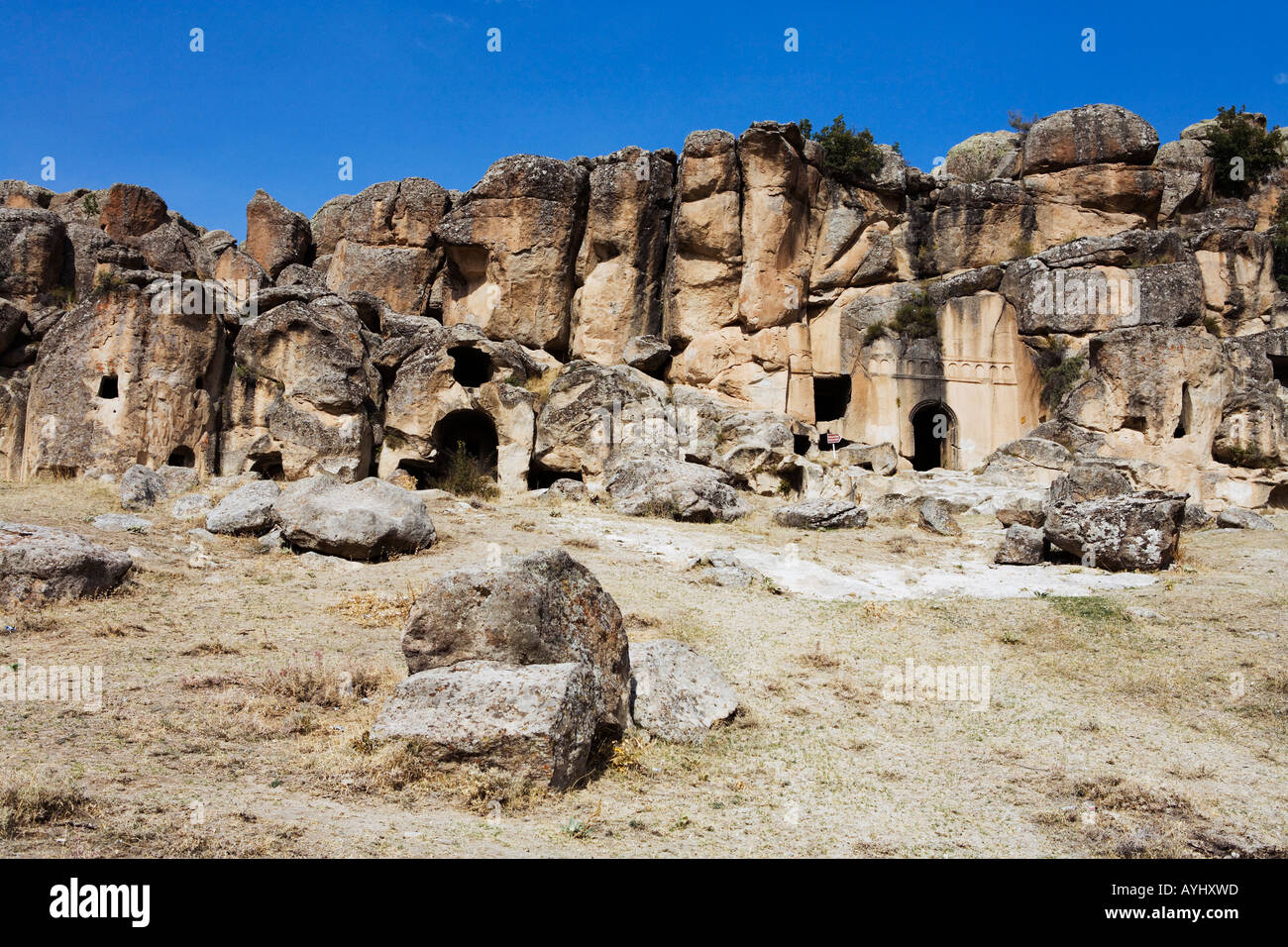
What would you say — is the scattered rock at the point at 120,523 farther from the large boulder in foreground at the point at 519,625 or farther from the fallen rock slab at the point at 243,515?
Result: the large boulder in foreground at the point at 519,625

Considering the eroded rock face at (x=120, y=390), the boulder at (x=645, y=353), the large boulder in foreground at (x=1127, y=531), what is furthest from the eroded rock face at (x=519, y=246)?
the large boulder in foreground at (x=1127, y=531)

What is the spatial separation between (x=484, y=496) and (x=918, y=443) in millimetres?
12420

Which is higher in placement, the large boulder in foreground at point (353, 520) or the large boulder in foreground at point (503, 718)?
the large boulder in foreground at point (353, 520)

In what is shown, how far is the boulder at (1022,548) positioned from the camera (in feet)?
39.2

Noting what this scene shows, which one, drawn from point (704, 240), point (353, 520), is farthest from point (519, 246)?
point (353, 520)

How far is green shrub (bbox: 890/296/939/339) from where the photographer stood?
925 inches

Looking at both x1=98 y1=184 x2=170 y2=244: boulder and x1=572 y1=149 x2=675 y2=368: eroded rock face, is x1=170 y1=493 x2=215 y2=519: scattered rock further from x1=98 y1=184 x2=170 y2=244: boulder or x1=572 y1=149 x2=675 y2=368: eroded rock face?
x1=98 y1=184 x2=170 y2=244: boulder

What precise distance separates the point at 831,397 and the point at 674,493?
42.0 feet

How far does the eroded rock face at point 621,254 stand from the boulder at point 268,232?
8.79 meters

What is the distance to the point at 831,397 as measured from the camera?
86.8ft

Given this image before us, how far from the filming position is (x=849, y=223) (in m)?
24.9

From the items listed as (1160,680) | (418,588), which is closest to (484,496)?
(418,588)

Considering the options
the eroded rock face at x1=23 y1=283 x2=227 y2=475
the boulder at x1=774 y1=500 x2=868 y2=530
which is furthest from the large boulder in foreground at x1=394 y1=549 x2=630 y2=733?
the eroded rock face at x1=23 y1=283 x2=227 y2=475

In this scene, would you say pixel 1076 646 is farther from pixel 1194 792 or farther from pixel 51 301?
pixel 51 301
